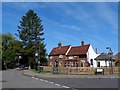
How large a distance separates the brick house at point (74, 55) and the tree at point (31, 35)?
1062cm

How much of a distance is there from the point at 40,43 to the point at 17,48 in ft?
19.9

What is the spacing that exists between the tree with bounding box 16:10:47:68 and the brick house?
1062cm

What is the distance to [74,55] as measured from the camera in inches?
3228

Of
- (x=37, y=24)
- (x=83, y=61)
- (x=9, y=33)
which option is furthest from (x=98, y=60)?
(x=9, y=33)

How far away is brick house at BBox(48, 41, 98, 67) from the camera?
255 ft

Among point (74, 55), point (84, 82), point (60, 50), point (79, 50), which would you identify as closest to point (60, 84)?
point (84, 82)

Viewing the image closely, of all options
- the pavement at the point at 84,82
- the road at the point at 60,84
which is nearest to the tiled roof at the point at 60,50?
the pavement at the point at 84,82

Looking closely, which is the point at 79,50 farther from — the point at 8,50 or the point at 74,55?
the point at 8,50

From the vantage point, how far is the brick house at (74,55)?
77625 millimetres

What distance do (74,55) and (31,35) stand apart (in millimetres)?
15963

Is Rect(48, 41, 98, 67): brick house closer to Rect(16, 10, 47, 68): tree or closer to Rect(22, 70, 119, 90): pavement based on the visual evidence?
Rect(16, 10, 47, 68): tree

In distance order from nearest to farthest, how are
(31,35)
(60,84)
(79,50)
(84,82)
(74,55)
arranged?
(60,84) → (84,82) → (31,35) → (74,55) → (79,50)

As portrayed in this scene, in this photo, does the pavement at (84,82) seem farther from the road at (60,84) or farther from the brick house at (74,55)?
the brick house at (74,55)

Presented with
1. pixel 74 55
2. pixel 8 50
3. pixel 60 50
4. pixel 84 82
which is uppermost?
pixel 60 50
